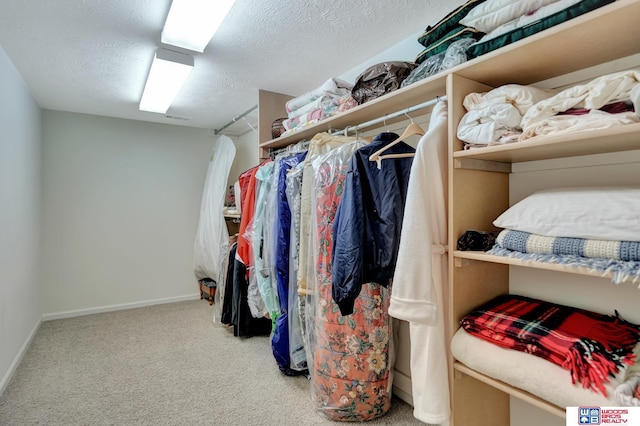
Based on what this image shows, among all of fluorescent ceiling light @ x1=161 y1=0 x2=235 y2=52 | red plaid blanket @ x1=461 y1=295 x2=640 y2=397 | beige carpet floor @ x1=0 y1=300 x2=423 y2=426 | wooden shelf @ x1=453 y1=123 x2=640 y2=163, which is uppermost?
fluorescent ceiling light @ x1=161 y1=0 x2=235 y2=52

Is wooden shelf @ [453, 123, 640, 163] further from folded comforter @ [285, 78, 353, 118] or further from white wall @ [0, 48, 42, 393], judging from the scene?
white wall @ [0, 48, 42, 393]

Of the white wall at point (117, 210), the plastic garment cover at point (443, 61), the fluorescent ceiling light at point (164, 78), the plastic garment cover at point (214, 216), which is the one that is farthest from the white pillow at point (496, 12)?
the white wall at point (117, 210)

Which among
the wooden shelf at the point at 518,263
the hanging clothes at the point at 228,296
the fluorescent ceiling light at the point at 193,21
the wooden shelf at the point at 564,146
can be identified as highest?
the fluorescent ceiling light at the point at 193,21

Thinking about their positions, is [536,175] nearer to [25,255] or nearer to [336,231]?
[336,231]

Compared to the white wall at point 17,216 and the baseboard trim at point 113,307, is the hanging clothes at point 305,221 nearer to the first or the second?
the white wall at point 17,216

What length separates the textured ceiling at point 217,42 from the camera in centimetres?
166

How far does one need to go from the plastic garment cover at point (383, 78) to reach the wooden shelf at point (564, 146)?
24.7 inches

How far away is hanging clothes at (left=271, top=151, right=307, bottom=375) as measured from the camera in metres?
2.10

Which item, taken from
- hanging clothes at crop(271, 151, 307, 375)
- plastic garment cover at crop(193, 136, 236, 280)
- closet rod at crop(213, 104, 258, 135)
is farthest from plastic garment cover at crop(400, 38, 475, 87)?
plastic garment cover at crop(193, 136, 236, 280)

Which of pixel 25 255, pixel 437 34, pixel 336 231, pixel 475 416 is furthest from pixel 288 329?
pixel 25 255

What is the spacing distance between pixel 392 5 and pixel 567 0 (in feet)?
2.79

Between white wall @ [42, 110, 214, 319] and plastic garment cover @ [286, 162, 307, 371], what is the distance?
8.58 feet

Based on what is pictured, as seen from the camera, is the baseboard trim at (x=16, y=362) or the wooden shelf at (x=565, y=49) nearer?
the wooden shelf at (x=565, y=49)

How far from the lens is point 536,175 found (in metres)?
1.33
